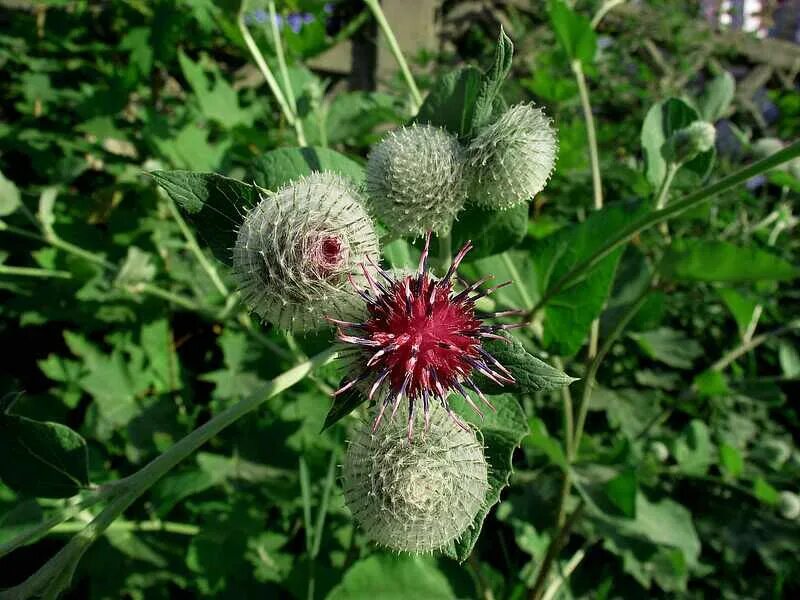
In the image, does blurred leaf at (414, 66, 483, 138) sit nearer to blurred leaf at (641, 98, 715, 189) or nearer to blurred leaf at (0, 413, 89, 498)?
blurred leaf at (641, 98, 715, 189)

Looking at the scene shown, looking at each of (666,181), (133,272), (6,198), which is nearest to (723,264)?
(666,181)

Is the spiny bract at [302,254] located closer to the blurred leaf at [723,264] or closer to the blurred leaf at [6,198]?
the blurred leaf at [723,264]

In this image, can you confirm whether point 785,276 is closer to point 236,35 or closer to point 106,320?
point 236,35

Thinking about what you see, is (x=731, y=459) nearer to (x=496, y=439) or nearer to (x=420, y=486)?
(x=496, y=439)

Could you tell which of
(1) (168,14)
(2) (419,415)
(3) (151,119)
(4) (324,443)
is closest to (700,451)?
(4) (324,443)

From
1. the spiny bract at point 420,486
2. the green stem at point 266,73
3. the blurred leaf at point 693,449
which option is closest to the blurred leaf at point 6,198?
the green stem at point 266,73
